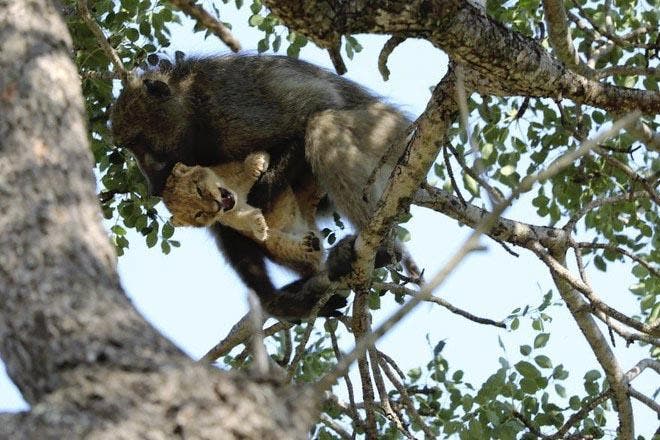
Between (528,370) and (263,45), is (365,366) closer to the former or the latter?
(528,370)

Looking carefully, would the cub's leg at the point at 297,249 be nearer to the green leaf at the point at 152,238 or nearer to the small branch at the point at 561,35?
the green leaf at the point at 152,238

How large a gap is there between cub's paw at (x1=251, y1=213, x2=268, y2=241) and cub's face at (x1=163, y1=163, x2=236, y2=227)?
148mm

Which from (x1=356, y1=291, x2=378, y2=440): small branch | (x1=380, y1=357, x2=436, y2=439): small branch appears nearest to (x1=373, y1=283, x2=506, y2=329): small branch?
(x1=356, y1=291, x2=378, y2=440): small branch

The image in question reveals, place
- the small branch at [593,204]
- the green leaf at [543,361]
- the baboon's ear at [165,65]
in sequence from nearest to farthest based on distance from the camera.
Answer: the small branch at [593,204] → the green leaf at [543,361] → the baboon's ear at [165,65]

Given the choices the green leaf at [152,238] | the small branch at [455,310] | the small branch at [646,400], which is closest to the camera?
the small branch at [646,400]

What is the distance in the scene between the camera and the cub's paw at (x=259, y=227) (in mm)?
5355

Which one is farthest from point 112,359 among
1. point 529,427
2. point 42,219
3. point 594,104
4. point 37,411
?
point 529,427

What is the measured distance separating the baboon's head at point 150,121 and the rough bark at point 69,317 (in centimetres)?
337

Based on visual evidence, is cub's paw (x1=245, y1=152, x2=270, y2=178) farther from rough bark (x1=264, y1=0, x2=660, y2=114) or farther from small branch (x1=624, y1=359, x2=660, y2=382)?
small branch (x1=624, y1=359, x2=660, y2=382)

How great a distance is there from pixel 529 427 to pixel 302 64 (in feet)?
8.64

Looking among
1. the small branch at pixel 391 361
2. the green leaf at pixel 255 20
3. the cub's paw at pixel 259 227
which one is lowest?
the small branch at pixel 391 361

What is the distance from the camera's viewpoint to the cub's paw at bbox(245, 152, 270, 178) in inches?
217

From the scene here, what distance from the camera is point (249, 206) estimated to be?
547cm

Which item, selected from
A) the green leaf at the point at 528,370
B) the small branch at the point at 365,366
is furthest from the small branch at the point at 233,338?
the green leaf at the point at 528,370
